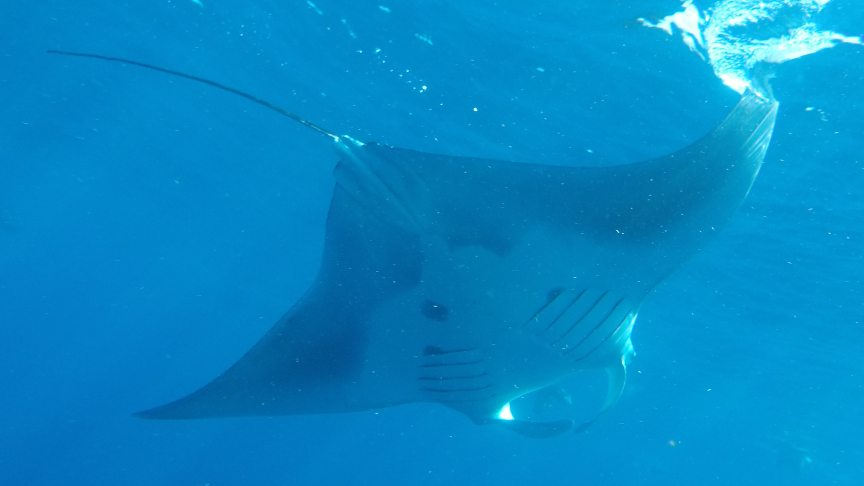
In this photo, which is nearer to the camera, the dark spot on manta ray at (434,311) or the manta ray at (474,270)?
the manta ray at (474,270)

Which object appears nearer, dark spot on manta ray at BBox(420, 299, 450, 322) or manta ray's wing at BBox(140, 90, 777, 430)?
manta ray's wing at BBox(140, 90, 777, 430)

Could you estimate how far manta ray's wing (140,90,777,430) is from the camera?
2971 mm

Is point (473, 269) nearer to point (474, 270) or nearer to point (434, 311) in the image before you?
point (474, 270)

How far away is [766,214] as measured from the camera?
993 centimetres

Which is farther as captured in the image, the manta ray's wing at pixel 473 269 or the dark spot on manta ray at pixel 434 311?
the dark spot on manta ray at pixel 434 311

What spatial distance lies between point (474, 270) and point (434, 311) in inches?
14.8

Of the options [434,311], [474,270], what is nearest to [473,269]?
[474,270]

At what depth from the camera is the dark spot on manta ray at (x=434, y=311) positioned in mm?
3305

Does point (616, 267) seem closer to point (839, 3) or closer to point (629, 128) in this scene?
point (839, 3)

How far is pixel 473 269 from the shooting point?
321cm

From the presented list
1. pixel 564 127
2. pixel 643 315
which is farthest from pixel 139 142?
pixel 643 315

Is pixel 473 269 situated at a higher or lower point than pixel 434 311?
higher

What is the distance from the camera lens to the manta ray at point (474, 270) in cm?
297

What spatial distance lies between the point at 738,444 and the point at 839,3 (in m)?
47.3
